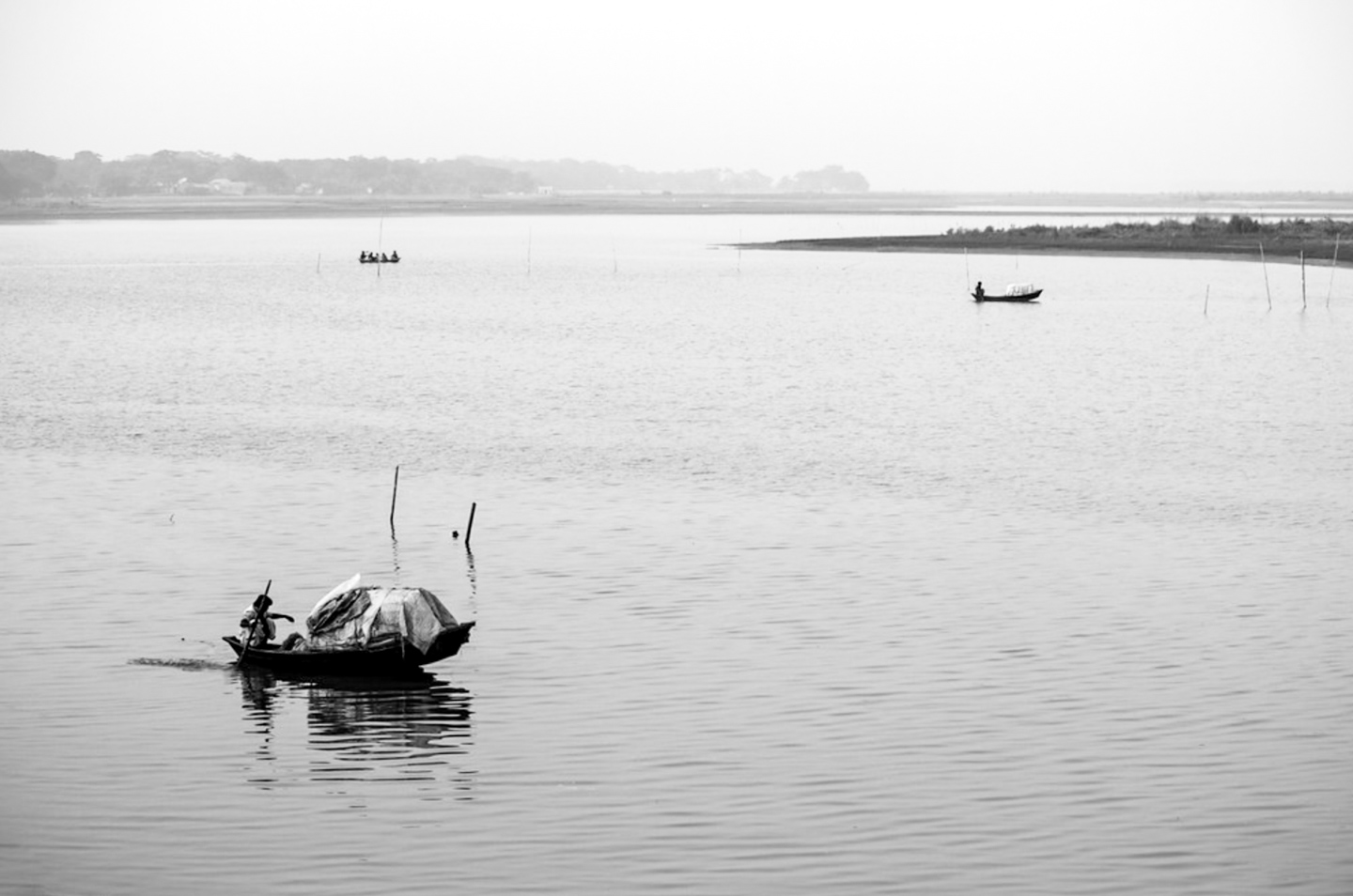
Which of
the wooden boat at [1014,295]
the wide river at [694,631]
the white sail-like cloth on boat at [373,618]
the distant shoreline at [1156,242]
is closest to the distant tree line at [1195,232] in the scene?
the distant shoreline at [1156,242]

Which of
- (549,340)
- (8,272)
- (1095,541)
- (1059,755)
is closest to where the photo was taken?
(1059,755)

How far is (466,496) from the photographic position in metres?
44.4

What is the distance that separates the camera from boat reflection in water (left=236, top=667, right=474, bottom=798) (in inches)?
943

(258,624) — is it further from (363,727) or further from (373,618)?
(363,727)

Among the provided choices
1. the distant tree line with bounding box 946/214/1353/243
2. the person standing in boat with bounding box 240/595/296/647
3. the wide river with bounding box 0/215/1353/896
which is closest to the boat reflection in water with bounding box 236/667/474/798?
the wide river with bounding box 0/215/1353/896

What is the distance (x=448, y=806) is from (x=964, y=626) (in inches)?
488

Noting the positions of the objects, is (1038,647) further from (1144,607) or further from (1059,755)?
(1059,755)

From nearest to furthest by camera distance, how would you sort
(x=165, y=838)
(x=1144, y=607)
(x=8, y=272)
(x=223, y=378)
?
(x=165, y=838), (x=1144, y=607), (x=223, y=378), (x=8, y=272)

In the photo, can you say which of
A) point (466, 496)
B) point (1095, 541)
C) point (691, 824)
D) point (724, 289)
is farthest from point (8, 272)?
point (691, 824)

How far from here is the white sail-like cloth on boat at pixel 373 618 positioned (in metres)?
28.0

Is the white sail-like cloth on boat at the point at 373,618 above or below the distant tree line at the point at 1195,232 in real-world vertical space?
below

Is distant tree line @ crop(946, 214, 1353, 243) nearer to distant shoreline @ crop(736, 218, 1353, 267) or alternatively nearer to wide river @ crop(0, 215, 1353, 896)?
distant shoreline @ crop(736, 218, 1353, 267)

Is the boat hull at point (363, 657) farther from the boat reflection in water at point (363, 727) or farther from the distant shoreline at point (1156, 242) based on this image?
the distant shoreline at point (1156, 242)

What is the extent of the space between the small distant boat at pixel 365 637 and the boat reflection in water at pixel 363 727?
291 mm
